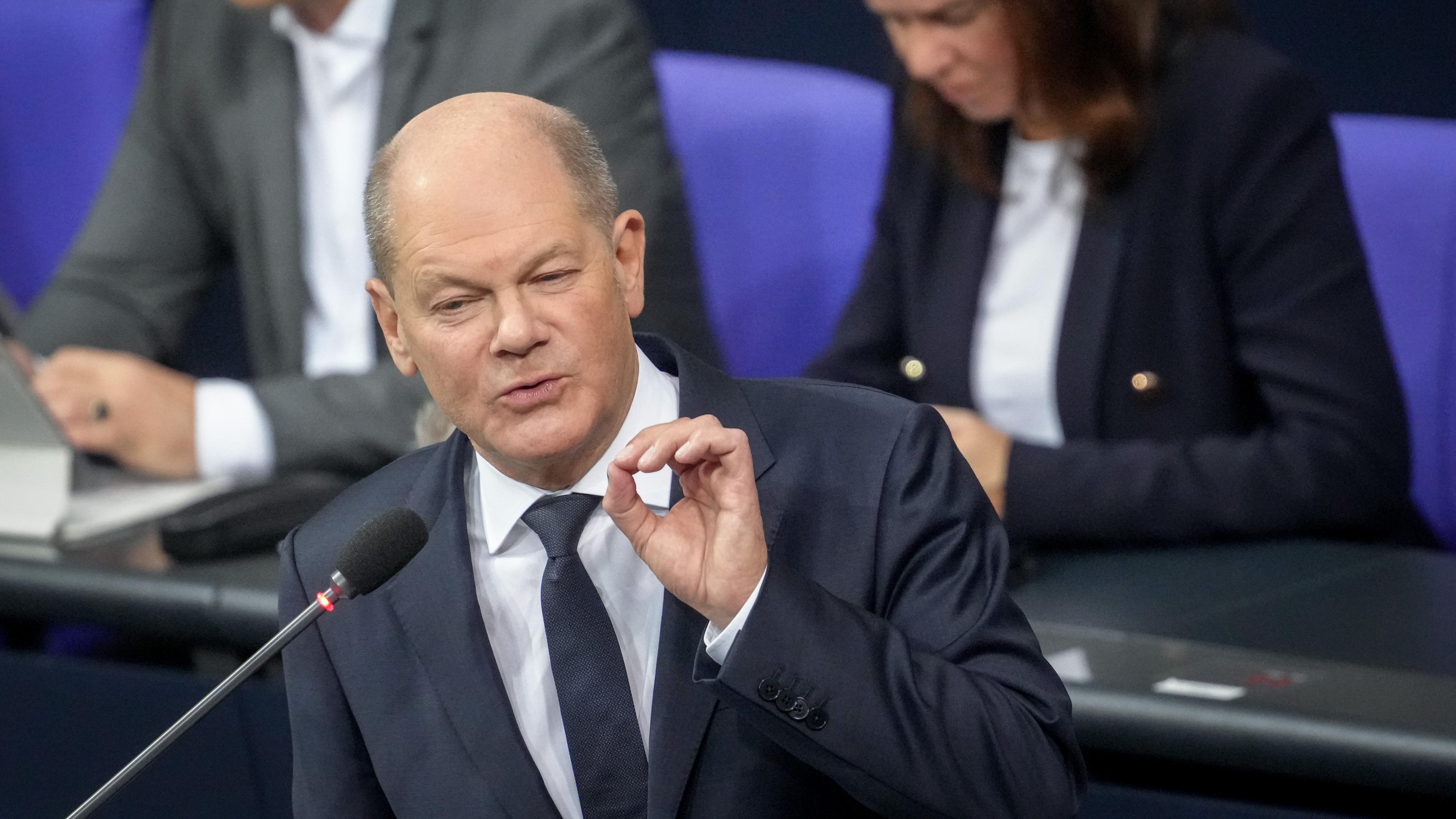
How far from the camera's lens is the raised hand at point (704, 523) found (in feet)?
3.36

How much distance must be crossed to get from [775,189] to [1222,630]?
1.18m

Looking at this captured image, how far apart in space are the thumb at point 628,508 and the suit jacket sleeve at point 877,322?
4.37 feet

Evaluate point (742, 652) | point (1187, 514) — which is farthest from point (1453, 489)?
point (742, 652)

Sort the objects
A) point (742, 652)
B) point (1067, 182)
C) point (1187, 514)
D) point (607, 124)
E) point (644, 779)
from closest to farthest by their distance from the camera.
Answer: point (742, 652) < point (644, 779) < point (1187, 514) < point (1067, 182) < point (607, 124)

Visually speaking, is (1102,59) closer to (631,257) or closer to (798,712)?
(631,257)

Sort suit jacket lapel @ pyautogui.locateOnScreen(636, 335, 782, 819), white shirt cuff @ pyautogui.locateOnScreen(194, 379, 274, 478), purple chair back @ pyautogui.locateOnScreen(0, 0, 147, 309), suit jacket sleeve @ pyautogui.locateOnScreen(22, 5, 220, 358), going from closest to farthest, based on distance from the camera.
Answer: suit jacket lapel @ pyautogui.locateOnScreen(636, 335, 782, 819), white shirt cuff @ pyautogui.locateOnScreen(194, 379, 274, 478), suit jacket sleeve @ pyautogui.locateOnScreen(22, 5, 220, 358), purple chair back @ pyautogui.locateOnScreen(0, 0, 147, 309)

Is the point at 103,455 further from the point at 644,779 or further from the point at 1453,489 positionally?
the point at 1453,489

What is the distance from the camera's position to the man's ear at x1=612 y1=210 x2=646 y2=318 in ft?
3.82

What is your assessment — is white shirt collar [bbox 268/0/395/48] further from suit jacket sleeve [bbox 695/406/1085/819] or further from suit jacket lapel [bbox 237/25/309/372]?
suit jacket sleeve [bbox 695/406/1085/819]

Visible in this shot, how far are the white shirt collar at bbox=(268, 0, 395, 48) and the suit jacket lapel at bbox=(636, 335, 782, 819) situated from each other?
1.52 metres

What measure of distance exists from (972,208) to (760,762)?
4.22 ft

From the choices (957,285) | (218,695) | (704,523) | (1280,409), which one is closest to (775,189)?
(957,285)

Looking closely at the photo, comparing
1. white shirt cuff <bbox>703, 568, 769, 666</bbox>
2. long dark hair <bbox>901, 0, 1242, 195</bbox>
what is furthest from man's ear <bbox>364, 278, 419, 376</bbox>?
long dark hair <bbox>901, 0, 1242, 195</bbox>

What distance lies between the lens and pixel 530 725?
3.97 ft
